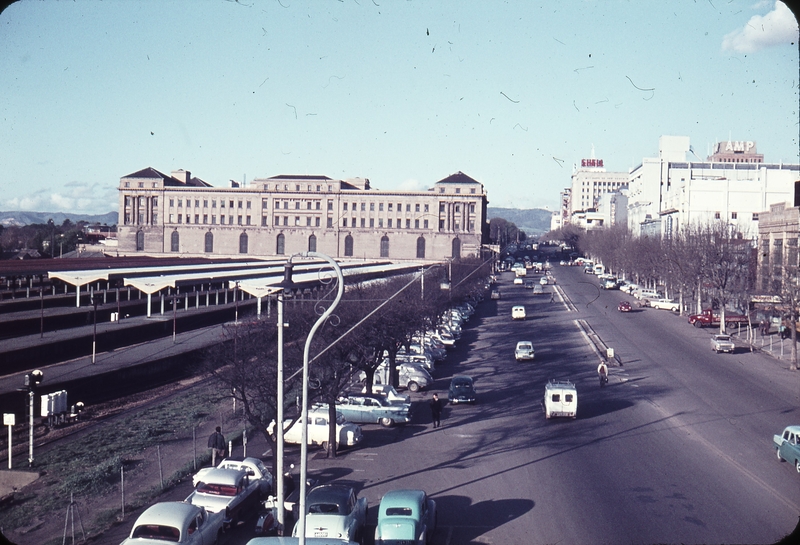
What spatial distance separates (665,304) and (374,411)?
40013mm

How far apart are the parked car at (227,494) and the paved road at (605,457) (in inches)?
22.6

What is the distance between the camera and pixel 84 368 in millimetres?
26891

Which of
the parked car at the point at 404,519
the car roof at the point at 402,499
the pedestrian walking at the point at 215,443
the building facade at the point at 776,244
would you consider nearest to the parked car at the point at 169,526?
the parked car at the point at 404,519

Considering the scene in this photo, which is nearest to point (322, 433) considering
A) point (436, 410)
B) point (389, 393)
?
point (436, 410)

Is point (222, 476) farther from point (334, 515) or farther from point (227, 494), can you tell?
point (334, 515)

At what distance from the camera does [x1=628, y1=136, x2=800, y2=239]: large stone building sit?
66.3 meters

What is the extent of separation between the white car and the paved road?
20731 millimetres

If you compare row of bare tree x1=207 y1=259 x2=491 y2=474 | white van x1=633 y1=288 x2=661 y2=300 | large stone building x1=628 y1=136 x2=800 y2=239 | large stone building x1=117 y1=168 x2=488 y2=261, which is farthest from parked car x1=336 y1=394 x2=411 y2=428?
large stone building x1=117 y1=168 x2=488 y2=261

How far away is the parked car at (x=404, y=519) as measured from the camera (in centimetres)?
1144

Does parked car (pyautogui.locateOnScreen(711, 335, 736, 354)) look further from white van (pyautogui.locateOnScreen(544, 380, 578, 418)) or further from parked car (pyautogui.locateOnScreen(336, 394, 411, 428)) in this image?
parked car (pyautogui.locateOnScreen(336, 394, 411, 428))

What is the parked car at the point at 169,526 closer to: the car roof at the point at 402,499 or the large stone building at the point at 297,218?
the car roof at the point at 402,499

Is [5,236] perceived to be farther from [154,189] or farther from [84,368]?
[84,368]

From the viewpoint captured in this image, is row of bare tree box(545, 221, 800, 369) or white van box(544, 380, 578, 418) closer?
white van box(544, 380, 578, 418)

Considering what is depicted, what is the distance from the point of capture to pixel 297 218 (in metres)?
89.2
